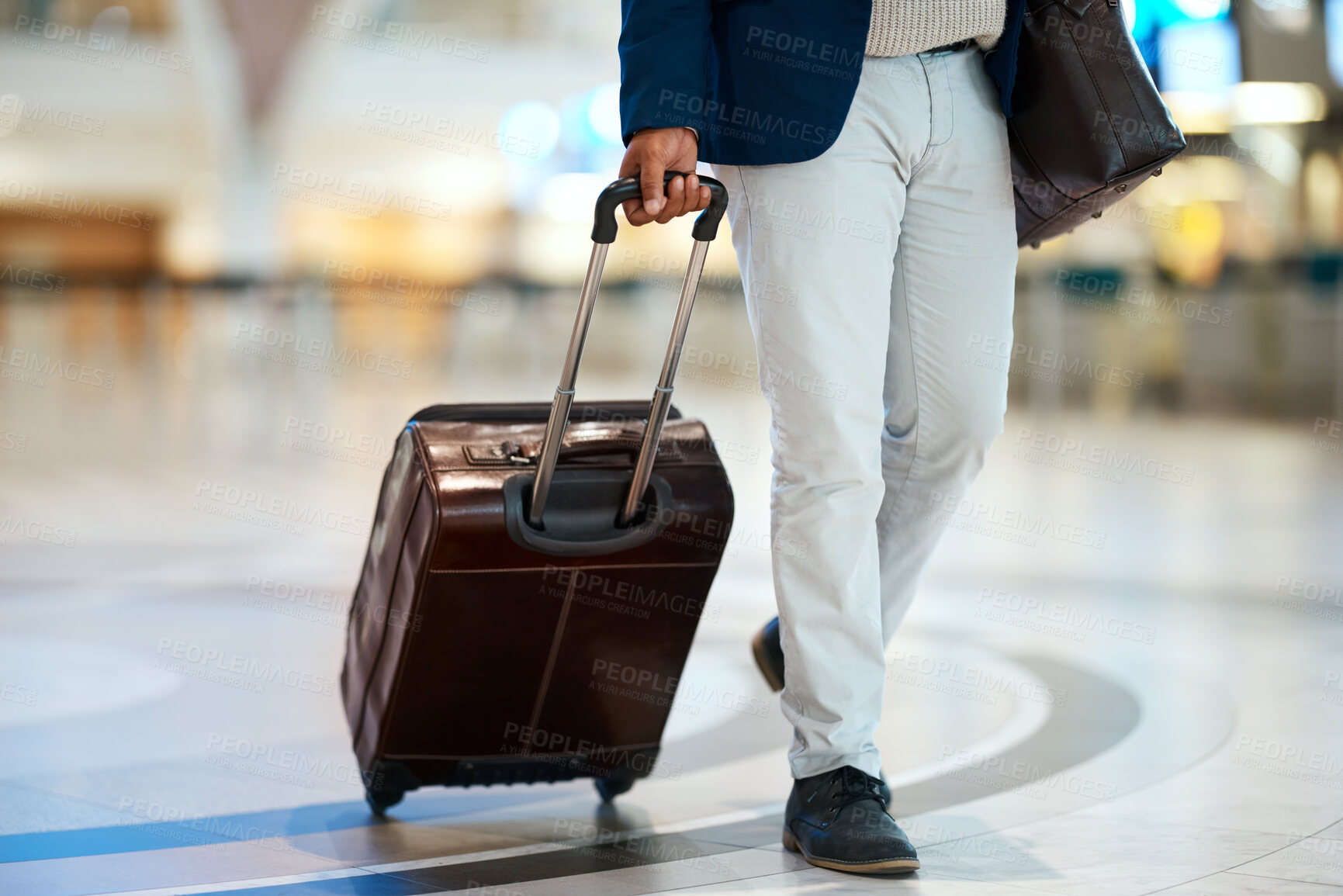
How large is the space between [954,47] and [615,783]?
3.65ft

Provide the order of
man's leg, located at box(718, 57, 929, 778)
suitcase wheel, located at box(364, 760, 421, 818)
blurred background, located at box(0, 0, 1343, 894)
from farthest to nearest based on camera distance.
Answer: blurred background, located at box(0, 0, 1343, 894), suitcase wheel, located at box(364, 760, 421, 818), man's leg, located at box(718, 57, 929, 778)

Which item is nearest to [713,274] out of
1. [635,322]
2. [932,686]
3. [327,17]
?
[635,322]

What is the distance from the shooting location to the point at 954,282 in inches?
66.0

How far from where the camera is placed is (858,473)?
160 cm

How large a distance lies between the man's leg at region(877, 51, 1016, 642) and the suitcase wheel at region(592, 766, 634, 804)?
0.61 meters

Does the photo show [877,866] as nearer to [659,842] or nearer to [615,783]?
[659,842]

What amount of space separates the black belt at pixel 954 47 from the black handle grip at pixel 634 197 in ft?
1.13

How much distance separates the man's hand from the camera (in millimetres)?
1491

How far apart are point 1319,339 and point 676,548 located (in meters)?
8.21

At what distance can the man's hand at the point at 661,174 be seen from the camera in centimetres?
149

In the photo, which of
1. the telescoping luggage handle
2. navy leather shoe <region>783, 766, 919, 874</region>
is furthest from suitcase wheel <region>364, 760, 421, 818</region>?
navy leather shoe <region>783, 766, 919, 874</region>

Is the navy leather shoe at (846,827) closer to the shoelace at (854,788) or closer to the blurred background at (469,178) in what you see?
the shoelace at (854,788)

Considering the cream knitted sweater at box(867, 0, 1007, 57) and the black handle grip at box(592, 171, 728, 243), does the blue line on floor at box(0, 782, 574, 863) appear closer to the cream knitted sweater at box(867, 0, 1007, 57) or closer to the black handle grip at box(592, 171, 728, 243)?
the black handle grip at box(592, 171, 728, 243)

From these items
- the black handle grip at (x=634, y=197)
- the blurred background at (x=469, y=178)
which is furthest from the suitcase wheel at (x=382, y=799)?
the blurred background at (x=469, y=178)
